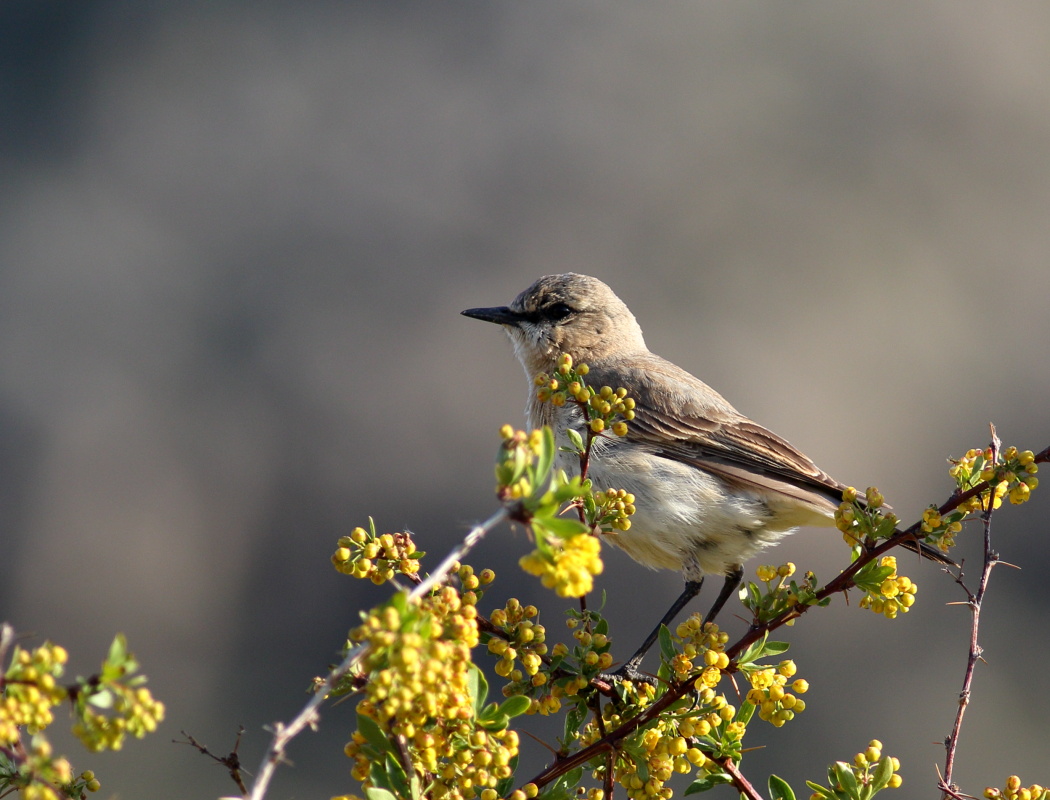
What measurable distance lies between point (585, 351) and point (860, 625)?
7.54 metres

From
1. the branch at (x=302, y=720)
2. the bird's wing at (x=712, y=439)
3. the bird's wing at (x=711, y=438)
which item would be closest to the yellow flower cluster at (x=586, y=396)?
the branch at (x=302, y=720)

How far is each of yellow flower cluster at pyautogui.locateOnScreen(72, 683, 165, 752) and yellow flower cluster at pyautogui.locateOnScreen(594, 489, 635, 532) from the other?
3.39 feet

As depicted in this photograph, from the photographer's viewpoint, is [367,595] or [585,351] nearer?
[585,351]

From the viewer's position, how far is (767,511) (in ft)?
13.5

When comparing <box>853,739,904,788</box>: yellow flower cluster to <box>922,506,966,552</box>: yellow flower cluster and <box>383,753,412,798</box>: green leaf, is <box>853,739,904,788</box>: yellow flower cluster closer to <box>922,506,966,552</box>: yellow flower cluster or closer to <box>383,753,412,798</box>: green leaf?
<box>922,506,966,552</box>: yellow flower cluster

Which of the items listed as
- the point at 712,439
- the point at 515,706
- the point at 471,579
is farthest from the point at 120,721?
the point at 712,439

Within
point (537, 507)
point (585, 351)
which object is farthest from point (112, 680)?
point (585, 351)

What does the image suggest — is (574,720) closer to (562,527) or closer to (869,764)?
(869,764)

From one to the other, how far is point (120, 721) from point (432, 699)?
15.4 inches

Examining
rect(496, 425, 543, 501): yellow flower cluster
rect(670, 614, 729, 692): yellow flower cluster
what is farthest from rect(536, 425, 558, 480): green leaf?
rect(670, 614, 729, 692): yellow flower cluster

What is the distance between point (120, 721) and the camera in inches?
47.2

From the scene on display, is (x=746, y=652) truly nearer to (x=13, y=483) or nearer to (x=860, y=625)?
(x=860, y=625)

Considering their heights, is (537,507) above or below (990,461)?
below

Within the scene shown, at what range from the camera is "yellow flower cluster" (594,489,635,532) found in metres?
2.03
